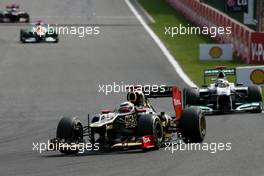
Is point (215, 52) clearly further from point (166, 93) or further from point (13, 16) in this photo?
point (13, 16)

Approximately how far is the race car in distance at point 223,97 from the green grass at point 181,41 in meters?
7.26

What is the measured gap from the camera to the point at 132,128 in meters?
17.6

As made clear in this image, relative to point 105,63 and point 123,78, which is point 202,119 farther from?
point 105,63

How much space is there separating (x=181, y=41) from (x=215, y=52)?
7348 millimetres

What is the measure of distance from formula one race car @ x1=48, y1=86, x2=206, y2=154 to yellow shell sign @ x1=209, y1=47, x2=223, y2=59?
785 inches

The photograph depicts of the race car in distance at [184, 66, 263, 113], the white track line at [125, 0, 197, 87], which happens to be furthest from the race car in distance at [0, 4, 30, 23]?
the race car in distance at [184, 66, 263, 113]

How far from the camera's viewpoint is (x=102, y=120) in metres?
17.3

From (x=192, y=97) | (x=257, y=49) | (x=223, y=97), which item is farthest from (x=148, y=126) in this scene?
(x=257, y=49)

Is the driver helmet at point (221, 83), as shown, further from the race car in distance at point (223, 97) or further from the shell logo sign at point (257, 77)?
the shell logo sign at point (257, 77)

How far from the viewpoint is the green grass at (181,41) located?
36.0m

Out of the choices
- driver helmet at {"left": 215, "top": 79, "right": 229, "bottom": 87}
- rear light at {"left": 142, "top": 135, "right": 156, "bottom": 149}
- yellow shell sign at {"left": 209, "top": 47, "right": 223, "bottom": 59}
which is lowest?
rear light at {"left": 142, "top": 135, "right": 156, "bottom": 149}

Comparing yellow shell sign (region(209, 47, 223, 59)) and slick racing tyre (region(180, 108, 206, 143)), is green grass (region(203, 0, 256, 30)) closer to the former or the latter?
yellow shell sign (region(209, 47, 223, 59))

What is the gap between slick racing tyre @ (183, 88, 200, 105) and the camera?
2369cm

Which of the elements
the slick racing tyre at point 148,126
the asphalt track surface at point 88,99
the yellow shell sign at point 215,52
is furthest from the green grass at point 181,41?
the slick racing tyre at point 148,126
